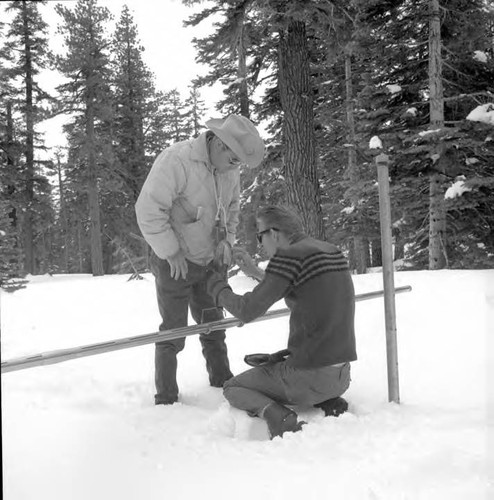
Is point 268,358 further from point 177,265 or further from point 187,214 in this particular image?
point 187,214

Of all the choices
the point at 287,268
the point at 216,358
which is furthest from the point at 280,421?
the point at 216,358

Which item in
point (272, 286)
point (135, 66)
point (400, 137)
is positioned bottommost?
point (272, 286)

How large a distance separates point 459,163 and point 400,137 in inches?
46.0

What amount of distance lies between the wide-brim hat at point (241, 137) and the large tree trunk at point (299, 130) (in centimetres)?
469

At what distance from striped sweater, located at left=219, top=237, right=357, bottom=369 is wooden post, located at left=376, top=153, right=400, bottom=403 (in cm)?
35

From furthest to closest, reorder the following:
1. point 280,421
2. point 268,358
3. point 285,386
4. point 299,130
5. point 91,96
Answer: point 91,96 < point 299,130 < point 268,358 < point 285,386 < point 280,421

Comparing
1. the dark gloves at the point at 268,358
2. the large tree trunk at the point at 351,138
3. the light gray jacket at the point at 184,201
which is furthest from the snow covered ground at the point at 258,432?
the large tree trunk at the point at 351,138

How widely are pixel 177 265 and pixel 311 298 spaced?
3.19 ft

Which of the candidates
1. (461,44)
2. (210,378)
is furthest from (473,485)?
(461,44)

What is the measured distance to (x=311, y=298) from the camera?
8.67 feet

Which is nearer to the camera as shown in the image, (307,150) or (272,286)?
(272,286)

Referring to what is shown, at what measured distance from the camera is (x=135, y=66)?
21.8m

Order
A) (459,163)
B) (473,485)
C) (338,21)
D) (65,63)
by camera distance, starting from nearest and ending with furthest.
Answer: (473,485) → (338,21) → (459,163) → (65,63)

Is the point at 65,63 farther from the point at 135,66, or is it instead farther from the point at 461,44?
the point at 461,44
